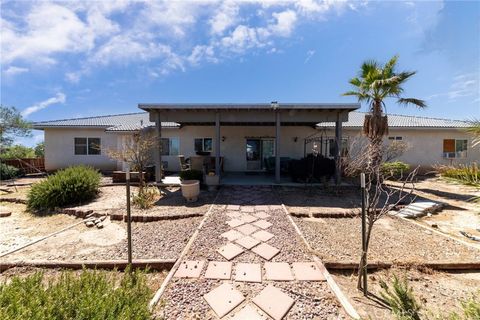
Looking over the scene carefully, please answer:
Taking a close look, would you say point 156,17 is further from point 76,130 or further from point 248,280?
point 76,130

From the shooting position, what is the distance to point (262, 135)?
13.4 meters

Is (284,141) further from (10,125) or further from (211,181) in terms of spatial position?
(10,125)

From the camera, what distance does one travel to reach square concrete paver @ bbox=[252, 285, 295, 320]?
242 centimetres

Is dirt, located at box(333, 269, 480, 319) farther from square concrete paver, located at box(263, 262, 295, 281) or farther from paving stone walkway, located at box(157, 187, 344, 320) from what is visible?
square concrete paver, located at box(263, 262, 295, 281)

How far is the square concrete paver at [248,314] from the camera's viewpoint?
7.69 ft

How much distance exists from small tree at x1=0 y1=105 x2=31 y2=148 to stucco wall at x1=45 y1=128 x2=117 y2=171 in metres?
1.59

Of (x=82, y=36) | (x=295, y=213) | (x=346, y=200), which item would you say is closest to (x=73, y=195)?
(x=82, y=36)

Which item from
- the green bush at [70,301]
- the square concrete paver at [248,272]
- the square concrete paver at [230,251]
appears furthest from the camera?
the square concrete paver at [230,251]

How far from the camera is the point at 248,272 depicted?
3184 mm

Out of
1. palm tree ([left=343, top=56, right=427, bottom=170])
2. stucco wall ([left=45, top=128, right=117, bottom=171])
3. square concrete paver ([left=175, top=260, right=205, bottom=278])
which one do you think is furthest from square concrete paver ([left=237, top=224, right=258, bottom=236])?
stucco wall ([left=45, top=128, right=117, bottom=171])

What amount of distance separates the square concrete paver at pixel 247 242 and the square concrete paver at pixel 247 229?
0.24 metres

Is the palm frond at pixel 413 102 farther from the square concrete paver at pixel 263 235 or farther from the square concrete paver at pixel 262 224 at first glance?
the square concrete paver at pixel 263 235

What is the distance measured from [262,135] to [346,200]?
715 cm

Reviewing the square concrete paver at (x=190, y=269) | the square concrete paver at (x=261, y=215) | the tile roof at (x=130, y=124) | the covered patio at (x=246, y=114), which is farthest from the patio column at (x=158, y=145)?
the square concrete paver at (x=190, y=269)
